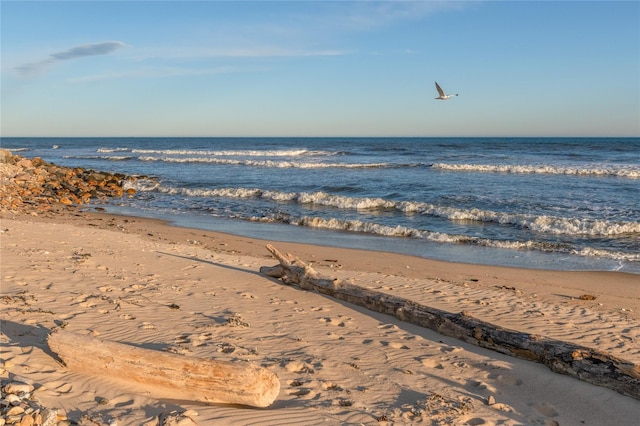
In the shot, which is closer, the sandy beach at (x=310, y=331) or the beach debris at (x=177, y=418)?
the beach debris at (x=177, y=418)

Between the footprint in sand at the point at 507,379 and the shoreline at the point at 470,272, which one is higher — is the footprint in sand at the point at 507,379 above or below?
above

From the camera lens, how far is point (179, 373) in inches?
164

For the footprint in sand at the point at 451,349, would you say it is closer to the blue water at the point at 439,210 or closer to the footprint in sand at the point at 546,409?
the footprint in sand at the point at 546,409

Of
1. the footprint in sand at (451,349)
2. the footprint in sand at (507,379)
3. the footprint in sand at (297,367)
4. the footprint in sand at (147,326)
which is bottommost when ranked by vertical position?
the footprint in sand at (507,379)

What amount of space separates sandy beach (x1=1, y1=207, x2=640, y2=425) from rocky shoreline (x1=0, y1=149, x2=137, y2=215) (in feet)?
27.0

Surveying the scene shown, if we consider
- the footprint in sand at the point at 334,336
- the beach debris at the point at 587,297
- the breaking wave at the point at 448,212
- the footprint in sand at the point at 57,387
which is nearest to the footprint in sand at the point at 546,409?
the footprint in sand at the point at 334,336

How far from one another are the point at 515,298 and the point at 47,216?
13780 mm

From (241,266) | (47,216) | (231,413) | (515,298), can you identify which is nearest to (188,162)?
(47,216)

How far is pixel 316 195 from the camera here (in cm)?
2055

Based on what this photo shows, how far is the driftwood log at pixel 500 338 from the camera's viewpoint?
4.82 m

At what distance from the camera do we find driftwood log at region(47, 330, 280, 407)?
4059mm

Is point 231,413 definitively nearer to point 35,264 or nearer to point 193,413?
point 193,413

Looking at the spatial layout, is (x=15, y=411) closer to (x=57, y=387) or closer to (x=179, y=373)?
(x=57, y=387)

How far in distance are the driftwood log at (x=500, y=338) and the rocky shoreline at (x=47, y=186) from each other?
12.8 meters
